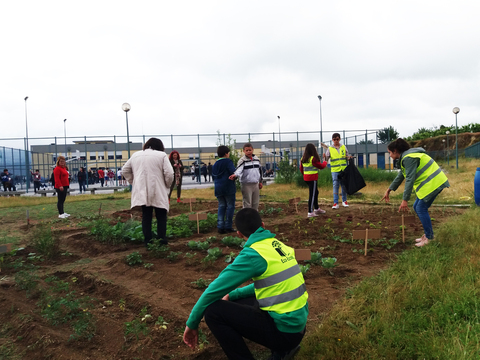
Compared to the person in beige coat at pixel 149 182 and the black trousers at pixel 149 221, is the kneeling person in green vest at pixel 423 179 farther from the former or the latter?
the black trousers at pixel 149 221

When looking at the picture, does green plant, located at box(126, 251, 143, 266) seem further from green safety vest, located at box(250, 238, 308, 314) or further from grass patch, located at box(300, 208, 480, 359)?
green safety vest, located at box(250, 238, 308, 314)

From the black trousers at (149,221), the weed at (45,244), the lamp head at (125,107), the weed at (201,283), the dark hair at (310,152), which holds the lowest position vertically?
the weed at (201,283)

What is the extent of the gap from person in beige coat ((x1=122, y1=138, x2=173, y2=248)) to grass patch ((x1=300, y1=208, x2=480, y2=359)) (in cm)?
317

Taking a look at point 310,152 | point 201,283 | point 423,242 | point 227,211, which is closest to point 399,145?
point 423,242

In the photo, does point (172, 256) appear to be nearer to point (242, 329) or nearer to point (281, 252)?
point (242, 329)

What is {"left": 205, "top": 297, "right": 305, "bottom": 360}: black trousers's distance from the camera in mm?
2523

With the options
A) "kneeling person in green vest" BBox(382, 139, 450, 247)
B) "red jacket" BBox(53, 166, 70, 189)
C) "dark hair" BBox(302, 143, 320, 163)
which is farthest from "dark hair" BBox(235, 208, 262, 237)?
"red jacket" BBox(53, 166, 70, 189)

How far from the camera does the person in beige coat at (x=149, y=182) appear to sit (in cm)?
578

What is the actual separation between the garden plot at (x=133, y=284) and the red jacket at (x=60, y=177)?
101 inches

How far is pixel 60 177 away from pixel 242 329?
8.72 m

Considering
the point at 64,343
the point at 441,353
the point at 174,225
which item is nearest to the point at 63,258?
the point at 174,225

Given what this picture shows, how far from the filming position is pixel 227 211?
23.7ft

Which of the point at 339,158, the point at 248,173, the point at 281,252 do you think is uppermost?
the point at 339,158

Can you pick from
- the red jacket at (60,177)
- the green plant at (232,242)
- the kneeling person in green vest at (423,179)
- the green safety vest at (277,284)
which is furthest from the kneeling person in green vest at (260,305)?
the red jacket at (60,177)
